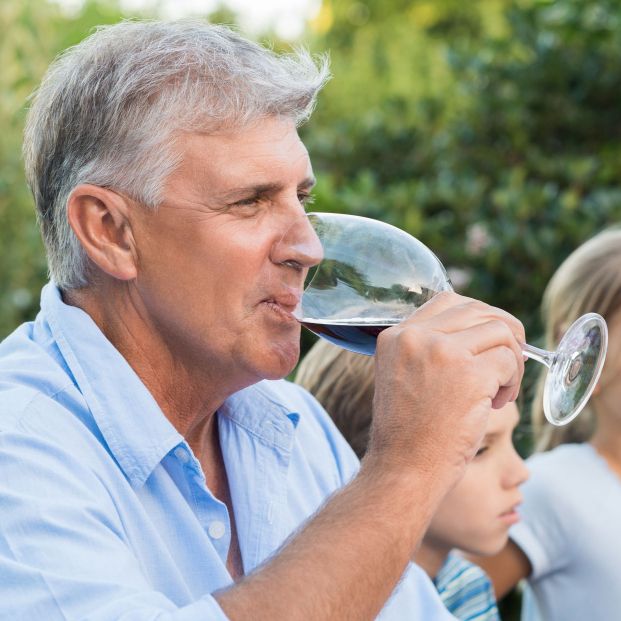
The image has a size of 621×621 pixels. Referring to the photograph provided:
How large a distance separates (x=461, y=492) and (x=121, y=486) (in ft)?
5.06

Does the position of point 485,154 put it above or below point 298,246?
below

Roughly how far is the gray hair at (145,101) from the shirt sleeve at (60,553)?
621 mm

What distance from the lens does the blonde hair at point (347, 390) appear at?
346 centimetres

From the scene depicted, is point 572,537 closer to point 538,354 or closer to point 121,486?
point 538,354

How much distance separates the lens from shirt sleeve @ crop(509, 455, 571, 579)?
12.0 ft

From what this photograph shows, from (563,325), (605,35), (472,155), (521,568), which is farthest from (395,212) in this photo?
(521,568)

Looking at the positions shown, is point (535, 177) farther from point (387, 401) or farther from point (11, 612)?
point (11, 612)

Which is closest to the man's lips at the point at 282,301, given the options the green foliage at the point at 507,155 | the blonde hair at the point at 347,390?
the blonde hair at the point at 347,390

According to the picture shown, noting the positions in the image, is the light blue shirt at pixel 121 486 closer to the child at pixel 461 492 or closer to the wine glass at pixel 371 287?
the wine glass at pixel 371 287

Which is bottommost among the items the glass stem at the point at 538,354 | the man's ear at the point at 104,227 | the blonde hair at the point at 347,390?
the blonde hair at the point at 347,390

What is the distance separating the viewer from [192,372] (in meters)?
2.33

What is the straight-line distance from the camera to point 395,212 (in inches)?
242

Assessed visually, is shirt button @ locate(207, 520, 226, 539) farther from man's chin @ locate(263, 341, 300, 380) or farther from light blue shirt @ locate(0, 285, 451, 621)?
man's chin @ locate(263, 341, 300, 380)

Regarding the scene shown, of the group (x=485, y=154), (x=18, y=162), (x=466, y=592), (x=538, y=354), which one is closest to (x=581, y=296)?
(x=466, y=592)
